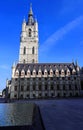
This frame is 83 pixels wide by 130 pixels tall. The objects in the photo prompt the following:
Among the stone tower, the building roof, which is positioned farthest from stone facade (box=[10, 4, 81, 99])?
the stone tower

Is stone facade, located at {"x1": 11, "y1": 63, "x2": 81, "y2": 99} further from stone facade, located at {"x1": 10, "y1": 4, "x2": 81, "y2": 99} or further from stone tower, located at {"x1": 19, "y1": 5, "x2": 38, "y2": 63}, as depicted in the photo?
stone tower, located at {"x1": 19, "y1": 5, "x2": 38, "y2": 63}

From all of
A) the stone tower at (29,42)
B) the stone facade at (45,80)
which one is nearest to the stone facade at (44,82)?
the stone facade at (45,80)

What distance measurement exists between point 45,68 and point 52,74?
18.0 feet

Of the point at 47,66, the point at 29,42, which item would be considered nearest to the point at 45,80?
the point at 47,66

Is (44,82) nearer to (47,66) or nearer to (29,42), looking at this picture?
(47,66)

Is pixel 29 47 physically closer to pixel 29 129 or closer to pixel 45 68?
pixel 45 68

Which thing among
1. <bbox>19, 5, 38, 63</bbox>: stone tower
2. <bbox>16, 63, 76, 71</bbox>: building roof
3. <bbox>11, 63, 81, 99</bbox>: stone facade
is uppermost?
<bbox>19, 5, 38, 63</bbox>: stone tower

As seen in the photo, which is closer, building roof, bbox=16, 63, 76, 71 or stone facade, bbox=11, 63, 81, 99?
stone facade, bbox=11, 63, 81, 99

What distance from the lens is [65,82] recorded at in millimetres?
70562

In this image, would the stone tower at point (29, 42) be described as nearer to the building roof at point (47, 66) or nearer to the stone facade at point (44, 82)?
the building roof at point (47, 66)

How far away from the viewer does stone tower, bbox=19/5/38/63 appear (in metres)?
87.8

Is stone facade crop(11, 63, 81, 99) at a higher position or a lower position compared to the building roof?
lower

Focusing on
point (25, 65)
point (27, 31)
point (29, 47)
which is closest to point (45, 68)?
point (25, 65)

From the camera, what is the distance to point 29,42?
92750 millimetres
